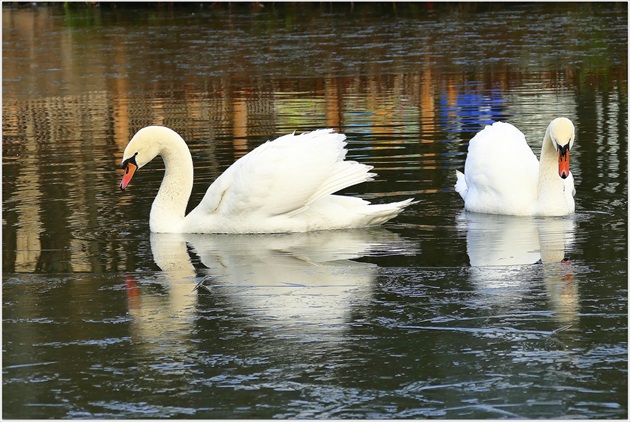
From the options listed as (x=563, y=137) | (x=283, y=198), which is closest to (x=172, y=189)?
(x=283, y=198)

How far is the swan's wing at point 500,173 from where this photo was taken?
33.2 feet

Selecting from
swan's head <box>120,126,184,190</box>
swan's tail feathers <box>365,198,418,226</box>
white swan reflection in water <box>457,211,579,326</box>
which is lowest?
white swan reflection in water <box>457,211,579,326</box>

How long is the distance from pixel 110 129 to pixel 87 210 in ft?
19.1

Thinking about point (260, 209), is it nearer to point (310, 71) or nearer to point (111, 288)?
point (111, 288)

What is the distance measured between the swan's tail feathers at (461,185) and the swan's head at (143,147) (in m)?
2.39

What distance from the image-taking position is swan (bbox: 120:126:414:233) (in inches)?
375

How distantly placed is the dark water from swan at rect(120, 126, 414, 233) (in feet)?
0.52

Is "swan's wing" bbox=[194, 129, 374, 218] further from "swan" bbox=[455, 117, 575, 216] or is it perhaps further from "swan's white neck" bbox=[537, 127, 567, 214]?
"swan's white neck" bbox=[537, 127, 567, 214]

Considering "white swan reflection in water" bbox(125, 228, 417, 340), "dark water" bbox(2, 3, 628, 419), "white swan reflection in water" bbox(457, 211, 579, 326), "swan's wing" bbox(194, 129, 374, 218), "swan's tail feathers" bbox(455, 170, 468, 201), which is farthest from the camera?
"swan's tail feathers" bbox(455, 170, 468, 201)

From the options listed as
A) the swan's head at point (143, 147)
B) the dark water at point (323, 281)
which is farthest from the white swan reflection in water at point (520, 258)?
the swan's head at point (143, 147)

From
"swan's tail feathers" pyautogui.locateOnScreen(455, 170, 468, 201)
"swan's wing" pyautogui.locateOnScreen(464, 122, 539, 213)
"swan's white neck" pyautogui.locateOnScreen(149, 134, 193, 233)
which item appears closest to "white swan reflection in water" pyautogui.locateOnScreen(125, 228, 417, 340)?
"swan's white neck" pyautogui.locateOnScreen(149, 134, 193, 233)

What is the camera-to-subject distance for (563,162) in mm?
9648

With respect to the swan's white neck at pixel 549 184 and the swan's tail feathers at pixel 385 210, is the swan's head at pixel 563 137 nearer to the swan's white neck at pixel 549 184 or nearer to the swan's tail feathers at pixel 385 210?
the swan's white neck at pixel 549 184

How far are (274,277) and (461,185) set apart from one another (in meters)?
3.38
